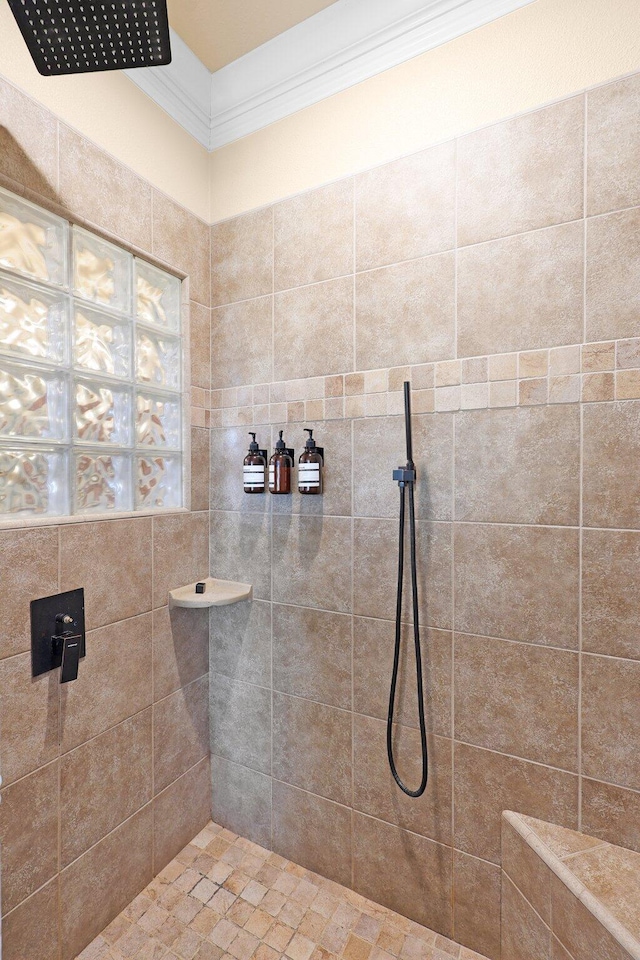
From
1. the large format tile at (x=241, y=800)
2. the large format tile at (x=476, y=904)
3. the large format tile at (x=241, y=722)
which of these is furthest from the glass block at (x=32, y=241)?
the large format tile at (x=476, y=904)

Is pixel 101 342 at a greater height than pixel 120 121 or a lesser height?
lesser

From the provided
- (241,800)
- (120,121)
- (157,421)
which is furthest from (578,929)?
(120,121)

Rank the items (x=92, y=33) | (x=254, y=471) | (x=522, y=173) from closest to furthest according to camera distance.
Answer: (x=92, y=33), (x=522, y=173), (x=254, y=471)

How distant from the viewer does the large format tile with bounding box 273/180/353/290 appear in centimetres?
146

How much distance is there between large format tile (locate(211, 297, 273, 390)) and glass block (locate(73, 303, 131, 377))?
1.15 ft

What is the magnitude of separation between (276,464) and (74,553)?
2.10ft

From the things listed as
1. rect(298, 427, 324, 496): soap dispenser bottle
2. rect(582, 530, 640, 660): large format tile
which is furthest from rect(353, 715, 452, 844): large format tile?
rect(298, 427, 324, 496): soap dispenser bottle

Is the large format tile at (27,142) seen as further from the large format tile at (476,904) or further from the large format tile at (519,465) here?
the large format tile at (476,904)

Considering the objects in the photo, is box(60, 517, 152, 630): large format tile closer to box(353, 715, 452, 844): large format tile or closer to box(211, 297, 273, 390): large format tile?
box(211, 297, 273, 390): large format tile

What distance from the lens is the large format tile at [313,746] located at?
1.47m

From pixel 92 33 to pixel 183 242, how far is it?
79 cm

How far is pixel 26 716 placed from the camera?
3.79 ft

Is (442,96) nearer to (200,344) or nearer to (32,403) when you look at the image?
(200,344)

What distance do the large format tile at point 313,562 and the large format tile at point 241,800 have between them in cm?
68
